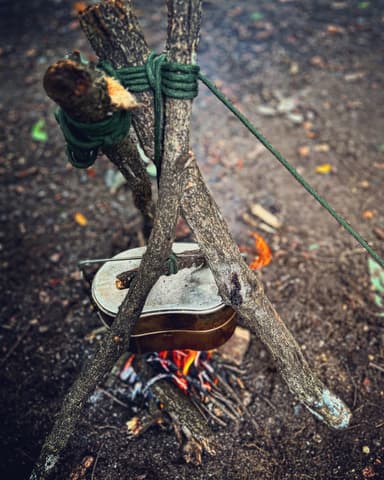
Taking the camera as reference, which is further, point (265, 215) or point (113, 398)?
point (265, 215)

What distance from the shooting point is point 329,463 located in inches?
90.6

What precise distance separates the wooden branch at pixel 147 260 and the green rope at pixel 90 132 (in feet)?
0.63

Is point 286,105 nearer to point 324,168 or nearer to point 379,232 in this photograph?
point 324,168

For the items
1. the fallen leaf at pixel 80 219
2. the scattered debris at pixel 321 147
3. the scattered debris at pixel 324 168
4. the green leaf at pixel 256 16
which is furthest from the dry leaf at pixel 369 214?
the green leaf at pixel 256 16

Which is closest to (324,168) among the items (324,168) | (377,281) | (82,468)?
(324,168)

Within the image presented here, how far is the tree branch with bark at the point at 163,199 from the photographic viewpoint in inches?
58.7

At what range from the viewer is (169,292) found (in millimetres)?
2207

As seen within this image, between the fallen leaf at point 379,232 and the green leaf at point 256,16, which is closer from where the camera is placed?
the fallen leaf at point 379,232

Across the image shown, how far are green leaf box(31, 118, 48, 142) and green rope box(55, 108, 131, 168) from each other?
3.05 m

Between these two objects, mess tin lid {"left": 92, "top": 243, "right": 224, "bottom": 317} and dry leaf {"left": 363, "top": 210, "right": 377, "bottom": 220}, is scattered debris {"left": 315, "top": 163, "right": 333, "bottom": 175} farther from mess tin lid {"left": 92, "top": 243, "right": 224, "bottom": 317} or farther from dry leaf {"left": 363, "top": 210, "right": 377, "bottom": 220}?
mess tin lid {"left": 92, "top": 243, "right": 224, "bottom": 317}

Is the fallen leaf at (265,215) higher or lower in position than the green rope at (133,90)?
lower

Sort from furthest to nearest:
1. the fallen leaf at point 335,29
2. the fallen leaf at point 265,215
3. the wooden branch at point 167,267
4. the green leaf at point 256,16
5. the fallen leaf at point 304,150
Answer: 1. the green leaf at point 256,16
2. the fallen leaf at point 335,29
3. the fallen leaf at point 304,150
4. the fallen leaf at point 265,215
5. the wooden branch at point 167,267

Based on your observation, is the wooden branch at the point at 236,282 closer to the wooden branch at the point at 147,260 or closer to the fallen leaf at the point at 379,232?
the wooden branch at the point at 147,260

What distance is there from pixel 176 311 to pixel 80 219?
193cm
